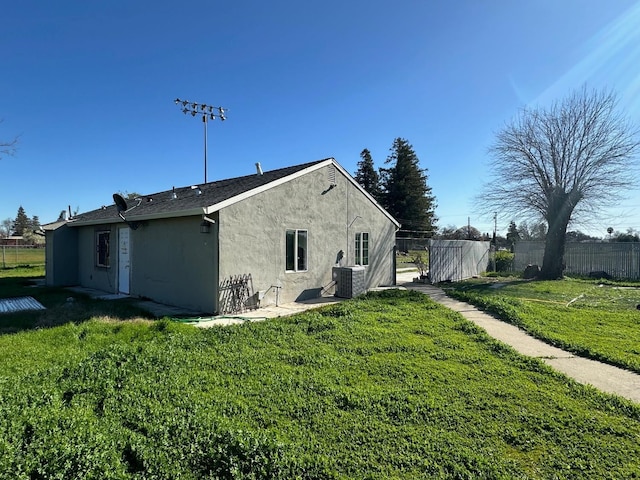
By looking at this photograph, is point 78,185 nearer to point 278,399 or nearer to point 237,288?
point 237,288

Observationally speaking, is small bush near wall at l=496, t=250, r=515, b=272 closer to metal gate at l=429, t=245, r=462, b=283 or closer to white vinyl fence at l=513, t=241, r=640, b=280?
white vinyl fence at l=513, t=241, r=640, b=280

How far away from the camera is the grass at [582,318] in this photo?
588 cm

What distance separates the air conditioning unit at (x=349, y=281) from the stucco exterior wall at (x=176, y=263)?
440 centimetres

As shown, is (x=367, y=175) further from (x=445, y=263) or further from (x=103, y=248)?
(x=103, y=248)

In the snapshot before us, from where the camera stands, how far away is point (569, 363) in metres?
5.32

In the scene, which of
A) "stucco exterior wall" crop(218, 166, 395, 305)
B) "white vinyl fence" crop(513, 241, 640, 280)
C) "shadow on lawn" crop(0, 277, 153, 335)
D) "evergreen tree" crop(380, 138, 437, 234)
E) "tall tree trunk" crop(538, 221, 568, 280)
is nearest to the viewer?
"shadow on lawn" crop(0, 277, 153, 335)

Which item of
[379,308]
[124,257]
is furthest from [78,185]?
[379,308]

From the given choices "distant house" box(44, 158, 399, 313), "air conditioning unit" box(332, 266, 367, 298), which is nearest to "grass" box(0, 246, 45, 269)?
"distant house" box(44, 158, 399, 313)

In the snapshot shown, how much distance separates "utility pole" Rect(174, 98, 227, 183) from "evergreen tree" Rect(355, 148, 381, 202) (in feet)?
82.1

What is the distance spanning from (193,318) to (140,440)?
5526mm

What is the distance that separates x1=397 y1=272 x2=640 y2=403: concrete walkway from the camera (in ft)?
14.6

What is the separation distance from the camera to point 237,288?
29.7 feet

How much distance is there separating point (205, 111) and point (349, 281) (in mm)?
18042

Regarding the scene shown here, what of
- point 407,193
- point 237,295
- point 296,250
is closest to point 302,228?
point 296,250
